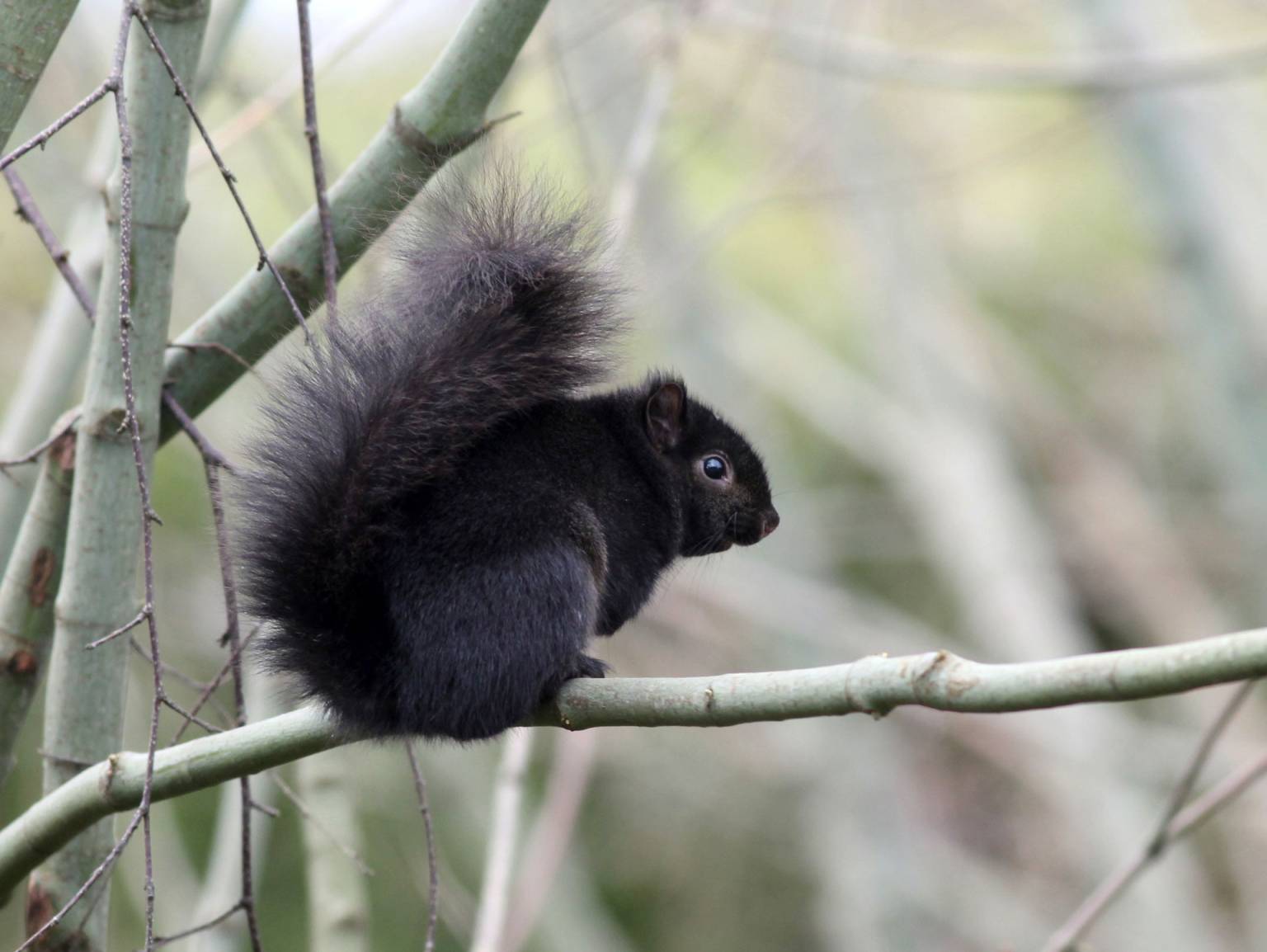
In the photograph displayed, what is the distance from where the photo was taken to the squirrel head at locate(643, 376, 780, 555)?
2.48 meters

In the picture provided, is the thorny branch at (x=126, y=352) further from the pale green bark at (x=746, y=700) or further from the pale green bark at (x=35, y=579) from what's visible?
the pale green bark at (x=35, y=579)

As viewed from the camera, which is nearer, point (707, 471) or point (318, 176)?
point (318, 176)

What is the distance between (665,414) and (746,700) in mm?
1250

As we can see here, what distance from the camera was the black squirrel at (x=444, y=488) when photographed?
1827mm

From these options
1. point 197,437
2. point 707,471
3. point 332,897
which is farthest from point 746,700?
point 332,897

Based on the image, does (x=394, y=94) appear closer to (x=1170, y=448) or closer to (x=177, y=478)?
(x=177, y=478)

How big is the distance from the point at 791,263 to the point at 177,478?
3.86 m

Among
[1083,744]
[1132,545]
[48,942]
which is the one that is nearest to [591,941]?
[1083,744]

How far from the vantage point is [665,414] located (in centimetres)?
248

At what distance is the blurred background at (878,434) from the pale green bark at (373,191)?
1.27 meters

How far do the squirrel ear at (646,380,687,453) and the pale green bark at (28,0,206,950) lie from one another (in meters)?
0.93

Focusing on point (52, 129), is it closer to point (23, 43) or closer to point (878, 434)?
point (23, 43)

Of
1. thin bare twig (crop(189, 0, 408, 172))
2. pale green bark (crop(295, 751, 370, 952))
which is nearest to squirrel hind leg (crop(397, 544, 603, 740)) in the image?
pale green bark (crop(295, 751, 370, 952))

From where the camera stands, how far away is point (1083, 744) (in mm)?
5516
